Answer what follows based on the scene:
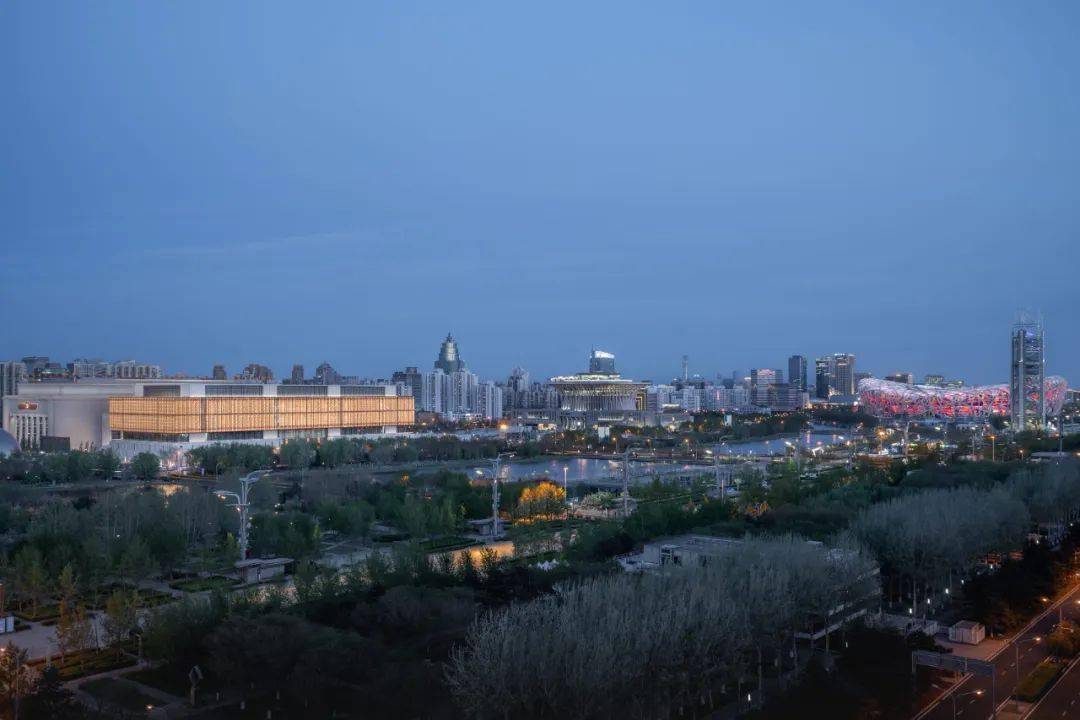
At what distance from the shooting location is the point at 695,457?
108 ft

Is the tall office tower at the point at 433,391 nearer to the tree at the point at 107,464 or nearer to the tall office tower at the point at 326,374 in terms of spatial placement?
the tall office tower at the point at 326,374

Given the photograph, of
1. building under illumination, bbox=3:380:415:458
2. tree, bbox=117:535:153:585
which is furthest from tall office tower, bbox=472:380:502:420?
tree, bbox=117:535:153:585

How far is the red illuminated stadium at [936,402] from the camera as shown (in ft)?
165

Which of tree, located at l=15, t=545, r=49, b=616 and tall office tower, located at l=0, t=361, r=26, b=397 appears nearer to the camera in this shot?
tree, located at l=15, t=545, r=49, b=616

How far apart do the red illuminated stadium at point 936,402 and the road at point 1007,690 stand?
43.6 metres

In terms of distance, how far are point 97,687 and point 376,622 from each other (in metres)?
2.35

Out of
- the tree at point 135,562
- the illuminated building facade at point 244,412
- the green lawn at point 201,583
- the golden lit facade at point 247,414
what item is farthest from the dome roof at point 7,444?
the tree at point 135,562

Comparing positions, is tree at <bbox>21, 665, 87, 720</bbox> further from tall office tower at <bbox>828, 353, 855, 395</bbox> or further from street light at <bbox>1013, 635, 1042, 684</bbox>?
tall office tower at <bbox>828, 353, 855, 395</bbox>

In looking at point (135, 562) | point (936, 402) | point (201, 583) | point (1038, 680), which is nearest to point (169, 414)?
point (201, 583)

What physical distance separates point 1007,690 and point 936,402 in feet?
153

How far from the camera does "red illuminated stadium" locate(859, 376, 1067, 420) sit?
165 feet

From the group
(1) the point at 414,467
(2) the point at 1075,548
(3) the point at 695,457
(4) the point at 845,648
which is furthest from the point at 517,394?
(4) the point at 845,648

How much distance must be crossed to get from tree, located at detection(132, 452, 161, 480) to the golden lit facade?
667 cm

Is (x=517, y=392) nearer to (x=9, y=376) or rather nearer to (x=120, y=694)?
(x=9, y=376)
